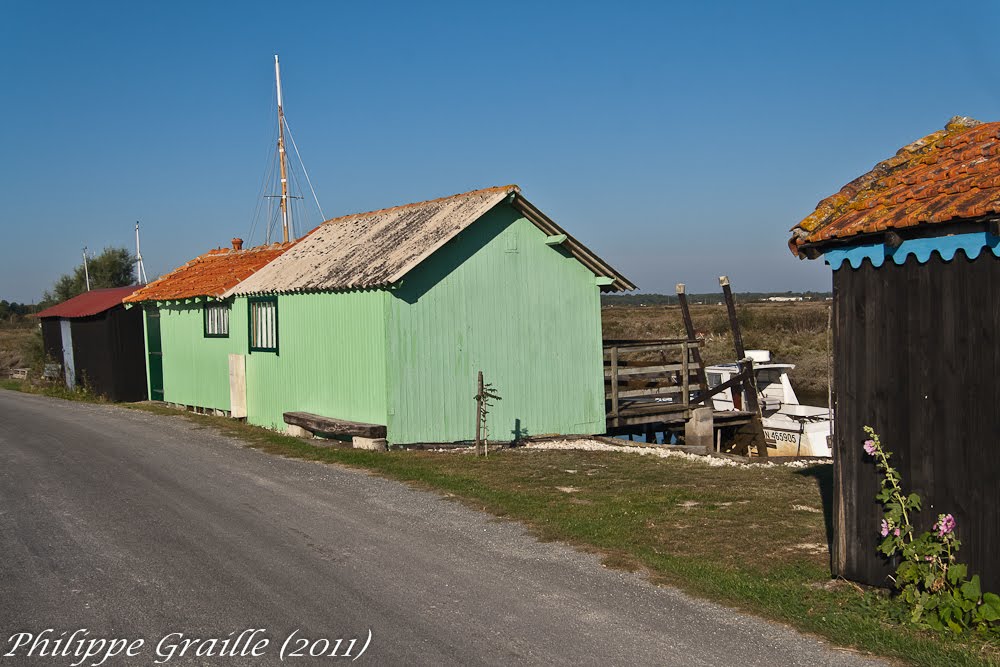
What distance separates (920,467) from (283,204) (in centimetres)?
2991

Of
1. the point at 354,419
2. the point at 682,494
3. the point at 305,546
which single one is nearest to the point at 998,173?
the point at 682,494

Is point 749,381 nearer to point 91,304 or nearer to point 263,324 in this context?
point 263,324

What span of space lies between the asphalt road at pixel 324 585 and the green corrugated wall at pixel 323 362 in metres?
3.76

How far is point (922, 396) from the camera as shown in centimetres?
704

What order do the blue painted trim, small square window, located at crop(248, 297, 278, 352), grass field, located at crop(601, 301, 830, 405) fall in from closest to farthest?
the blue painted trim, small square window, located at crop(248, 297, 278, 352), grass field, located at crop(601, 301, 830, 405)

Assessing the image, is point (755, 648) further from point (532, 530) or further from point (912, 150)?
point (912, 150)

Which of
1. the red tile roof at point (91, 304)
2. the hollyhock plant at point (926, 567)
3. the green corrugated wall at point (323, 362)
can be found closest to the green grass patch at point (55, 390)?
the red tile roof at point (91, 304)

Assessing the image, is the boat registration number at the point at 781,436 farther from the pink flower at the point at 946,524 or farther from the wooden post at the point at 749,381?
the pink flower at the point at 946,524

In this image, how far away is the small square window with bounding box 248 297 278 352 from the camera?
19484mm

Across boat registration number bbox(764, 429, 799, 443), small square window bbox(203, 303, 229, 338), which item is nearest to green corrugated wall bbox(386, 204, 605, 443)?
small square window bbox(203, 303, 229, 338)

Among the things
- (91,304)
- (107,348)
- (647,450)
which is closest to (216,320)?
(107,348)

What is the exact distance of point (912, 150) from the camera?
8539 mm

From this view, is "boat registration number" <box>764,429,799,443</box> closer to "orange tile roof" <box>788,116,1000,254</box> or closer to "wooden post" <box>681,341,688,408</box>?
"wooden post" <box>681,341,688,408</box>

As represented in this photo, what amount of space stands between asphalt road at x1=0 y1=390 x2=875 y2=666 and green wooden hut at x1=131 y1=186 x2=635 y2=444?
3.62 metres
